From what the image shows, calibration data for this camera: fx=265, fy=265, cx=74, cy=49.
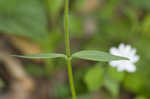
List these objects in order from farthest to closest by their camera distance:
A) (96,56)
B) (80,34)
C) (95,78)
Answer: (80,34) < (95,78) < (96,56)

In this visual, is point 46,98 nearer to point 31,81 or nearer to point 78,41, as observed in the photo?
point 31,81

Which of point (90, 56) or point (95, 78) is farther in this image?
point (95, 78)

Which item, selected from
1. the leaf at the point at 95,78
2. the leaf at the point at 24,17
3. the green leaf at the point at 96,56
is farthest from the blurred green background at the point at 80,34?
the green leaf at the point at 96,56

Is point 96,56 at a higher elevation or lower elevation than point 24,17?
lower

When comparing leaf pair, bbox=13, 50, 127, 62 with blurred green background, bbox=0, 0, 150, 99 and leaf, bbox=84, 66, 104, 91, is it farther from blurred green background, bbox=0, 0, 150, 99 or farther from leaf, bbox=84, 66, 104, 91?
blurred green background, bbox=0, 0, 150, 99

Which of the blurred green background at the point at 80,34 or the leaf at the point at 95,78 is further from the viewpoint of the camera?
the blurred green background at the point at 80,34

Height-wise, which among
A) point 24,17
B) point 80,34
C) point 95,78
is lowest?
point 95,78

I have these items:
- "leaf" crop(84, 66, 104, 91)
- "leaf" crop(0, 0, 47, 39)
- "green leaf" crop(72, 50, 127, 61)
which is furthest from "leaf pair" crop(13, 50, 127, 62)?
"leaf" crop(0, 0, 47, 39)

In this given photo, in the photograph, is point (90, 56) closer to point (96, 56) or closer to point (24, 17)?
point (96, 56)

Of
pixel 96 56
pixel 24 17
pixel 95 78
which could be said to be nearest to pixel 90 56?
pixel 96 56

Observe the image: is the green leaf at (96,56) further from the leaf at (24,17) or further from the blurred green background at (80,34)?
the leaf at (24,17)
